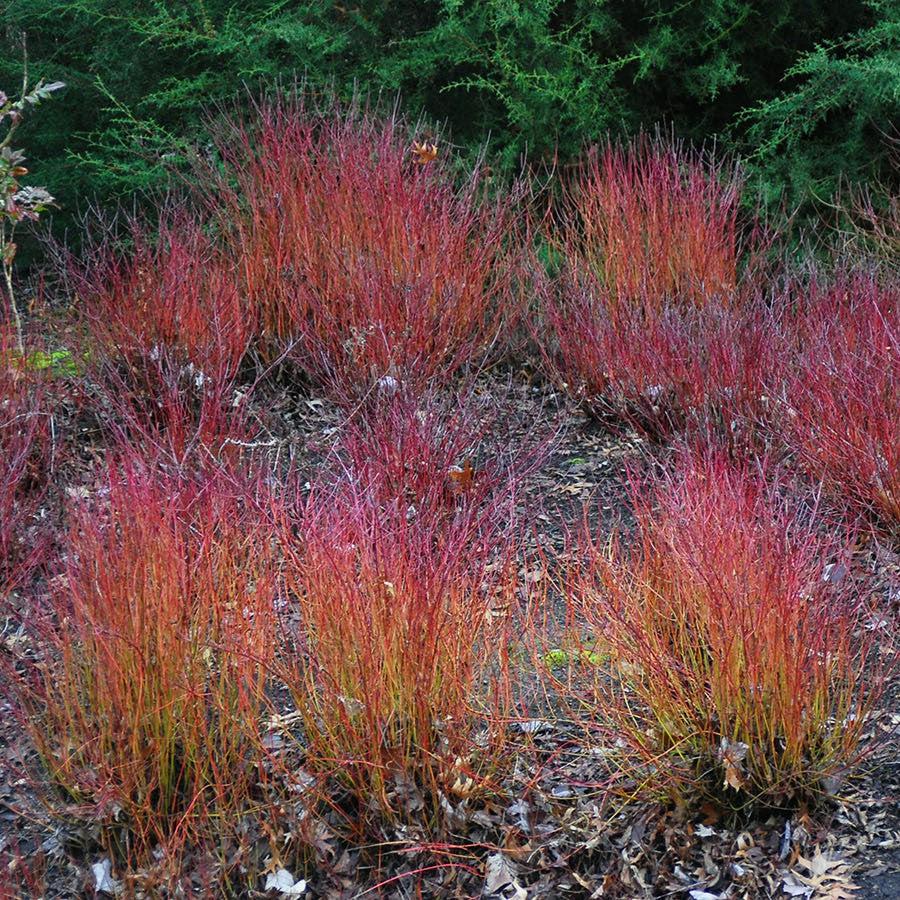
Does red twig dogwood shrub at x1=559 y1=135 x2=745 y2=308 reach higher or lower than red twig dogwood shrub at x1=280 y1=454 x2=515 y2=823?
higher

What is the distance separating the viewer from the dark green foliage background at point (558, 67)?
6.58 meters

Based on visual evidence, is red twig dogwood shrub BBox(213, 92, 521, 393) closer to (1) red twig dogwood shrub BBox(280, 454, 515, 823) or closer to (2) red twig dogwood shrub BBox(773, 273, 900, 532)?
(2) red twig dogwood shrub BBox(773, 273, 900, 532)

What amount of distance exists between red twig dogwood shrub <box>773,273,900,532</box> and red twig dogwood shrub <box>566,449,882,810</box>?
34.1 inches

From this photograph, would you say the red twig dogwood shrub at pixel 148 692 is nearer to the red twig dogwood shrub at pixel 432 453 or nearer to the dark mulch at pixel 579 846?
the dark mulch at pixel 579 846

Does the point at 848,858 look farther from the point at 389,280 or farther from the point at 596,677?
the point at 389,280

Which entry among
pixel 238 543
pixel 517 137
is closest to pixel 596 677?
pixel 238 543

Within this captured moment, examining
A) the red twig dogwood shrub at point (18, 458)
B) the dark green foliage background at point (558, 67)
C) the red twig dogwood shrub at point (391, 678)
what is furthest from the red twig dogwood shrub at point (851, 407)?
the red twig dogwood shrub at point (18, 458)

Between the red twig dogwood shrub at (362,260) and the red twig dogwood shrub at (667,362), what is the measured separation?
0.44 meters

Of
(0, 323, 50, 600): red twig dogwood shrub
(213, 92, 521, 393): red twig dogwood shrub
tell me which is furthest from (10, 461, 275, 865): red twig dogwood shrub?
(213, 92, 521, 393): red twig dogwood shrub

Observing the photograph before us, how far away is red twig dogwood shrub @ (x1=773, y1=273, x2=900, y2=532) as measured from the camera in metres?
3.69

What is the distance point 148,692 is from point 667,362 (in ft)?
8.80

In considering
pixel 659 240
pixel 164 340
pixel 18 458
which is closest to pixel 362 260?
pixel 164 340

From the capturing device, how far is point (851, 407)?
3814mm

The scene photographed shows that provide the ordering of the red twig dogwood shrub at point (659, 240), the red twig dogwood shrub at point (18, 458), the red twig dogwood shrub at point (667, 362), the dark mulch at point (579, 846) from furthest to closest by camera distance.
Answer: the red twig dogwood shrub at point (659, 240) < the red twig dogwood shrub at point (667, 362) < the red twig dogwood shrub at point (18, 458) < the dark mulch at point (579, 846)
